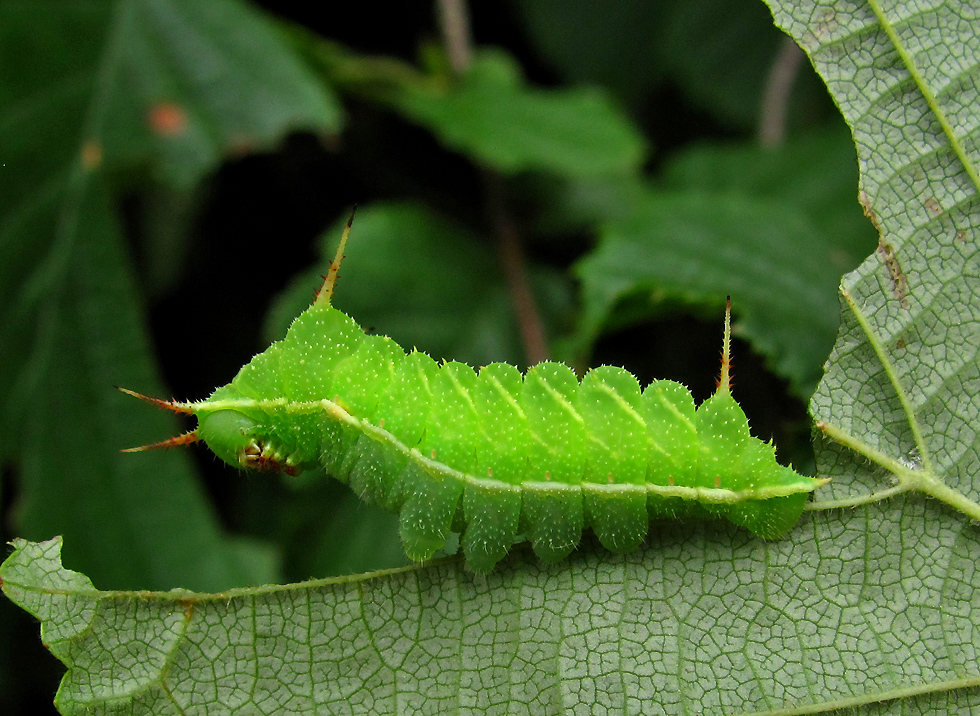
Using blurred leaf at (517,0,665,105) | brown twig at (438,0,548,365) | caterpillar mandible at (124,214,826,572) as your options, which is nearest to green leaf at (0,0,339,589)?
brown twig at (438,0,548,365)

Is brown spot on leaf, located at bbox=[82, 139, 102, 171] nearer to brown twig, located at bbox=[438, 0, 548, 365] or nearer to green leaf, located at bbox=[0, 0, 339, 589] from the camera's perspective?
green leaf, located at bbox=[0, 0, 339, 589]

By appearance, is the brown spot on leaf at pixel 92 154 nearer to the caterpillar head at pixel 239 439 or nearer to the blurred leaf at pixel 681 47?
the caterpillar head at pixel 239 439

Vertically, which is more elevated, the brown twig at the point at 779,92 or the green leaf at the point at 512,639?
the brown twig at the point at 779,92

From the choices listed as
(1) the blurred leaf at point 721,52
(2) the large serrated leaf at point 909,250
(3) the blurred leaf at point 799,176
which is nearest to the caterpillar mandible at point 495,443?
(2) the large serrated leaf at point 909,250

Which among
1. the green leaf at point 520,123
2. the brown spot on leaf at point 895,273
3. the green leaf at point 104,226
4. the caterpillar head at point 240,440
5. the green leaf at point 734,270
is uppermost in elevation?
the brown spot on leaf at point 895,273

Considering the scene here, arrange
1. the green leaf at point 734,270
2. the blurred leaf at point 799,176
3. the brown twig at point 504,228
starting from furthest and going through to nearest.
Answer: the blurred leaf at point 799,176 → the brown twig at point 504,228 → the green leaf at point 734,270

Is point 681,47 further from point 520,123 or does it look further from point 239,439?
point 239,439

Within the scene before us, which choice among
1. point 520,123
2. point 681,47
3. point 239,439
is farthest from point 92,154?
point 681,47
